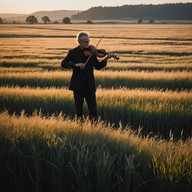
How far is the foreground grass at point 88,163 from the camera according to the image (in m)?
3.76

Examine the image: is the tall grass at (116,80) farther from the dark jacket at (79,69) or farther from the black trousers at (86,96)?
the dark jacket at (79,69)

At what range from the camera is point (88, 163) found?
13.0 ft

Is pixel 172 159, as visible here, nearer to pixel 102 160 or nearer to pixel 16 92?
pixel 102 160

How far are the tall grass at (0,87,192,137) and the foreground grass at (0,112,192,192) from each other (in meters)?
2.88

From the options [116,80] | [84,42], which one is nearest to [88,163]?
[84,42]

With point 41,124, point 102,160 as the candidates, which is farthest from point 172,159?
point 41,124

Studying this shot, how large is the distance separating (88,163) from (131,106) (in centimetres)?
448

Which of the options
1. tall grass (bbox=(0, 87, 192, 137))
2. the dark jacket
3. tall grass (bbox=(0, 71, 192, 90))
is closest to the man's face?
the dark jacket

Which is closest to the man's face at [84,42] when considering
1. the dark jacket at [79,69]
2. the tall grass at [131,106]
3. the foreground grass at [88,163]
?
the dark jacket at [79,69]

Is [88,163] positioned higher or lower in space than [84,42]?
lower

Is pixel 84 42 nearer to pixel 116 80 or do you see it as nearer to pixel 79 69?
pixel 79 69

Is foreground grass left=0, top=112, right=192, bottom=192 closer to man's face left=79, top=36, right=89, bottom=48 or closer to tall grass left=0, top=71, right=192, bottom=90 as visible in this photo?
man's face left=79, top=36, right=89, bottom=48

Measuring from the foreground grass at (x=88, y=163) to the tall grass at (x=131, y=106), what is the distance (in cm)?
288

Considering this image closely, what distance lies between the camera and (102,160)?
12.7 ft
